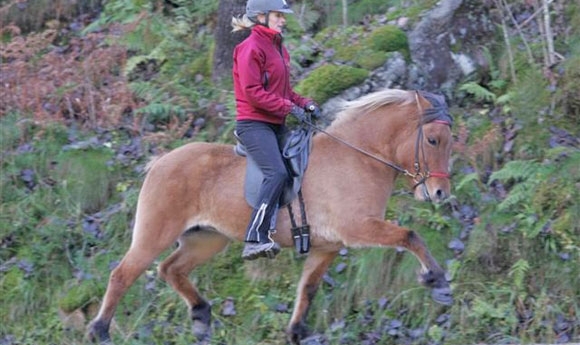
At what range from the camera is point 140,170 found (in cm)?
1152

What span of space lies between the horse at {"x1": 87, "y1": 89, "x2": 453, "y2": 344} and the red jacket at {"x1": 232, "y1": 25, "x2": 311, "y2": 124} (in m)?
0.61

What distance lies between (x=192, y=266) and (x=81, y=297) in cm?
167

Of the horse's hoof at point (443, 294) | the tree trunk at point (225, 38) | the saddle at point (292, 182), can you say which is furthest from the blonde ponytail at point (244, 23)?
the tree trunk at point (225, 38)

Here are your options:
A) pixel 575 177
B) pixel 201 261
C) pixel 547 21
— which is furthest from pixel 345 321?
pixel 547 21

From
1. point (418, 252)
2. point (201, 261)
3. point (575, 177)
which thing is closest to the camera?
point (418, 252)

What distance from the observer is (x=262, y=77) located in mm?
8461

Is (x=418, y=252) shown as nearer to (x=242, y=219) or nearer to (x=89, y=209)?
(x=242, y=219)

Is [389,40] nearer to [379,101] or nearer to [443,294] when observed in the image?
[379,101]

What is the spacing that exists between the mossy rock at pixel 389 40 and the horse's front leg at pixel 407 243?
13.6ft

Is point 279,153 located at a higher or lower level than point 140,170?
higher

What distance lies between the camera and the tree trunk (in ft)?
41.4

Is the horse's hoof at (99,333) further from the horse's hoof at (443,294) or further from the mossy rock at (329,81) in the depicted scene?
the mossy rock at (329,81)

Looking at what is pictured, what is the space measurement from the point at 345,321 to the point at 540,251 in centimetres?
217

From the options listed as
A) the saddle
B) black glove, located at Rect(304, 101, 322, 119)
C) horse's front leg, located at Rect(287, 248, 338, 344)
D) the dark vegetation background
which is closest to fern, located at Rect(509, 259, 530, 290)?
the dark vegetation background
